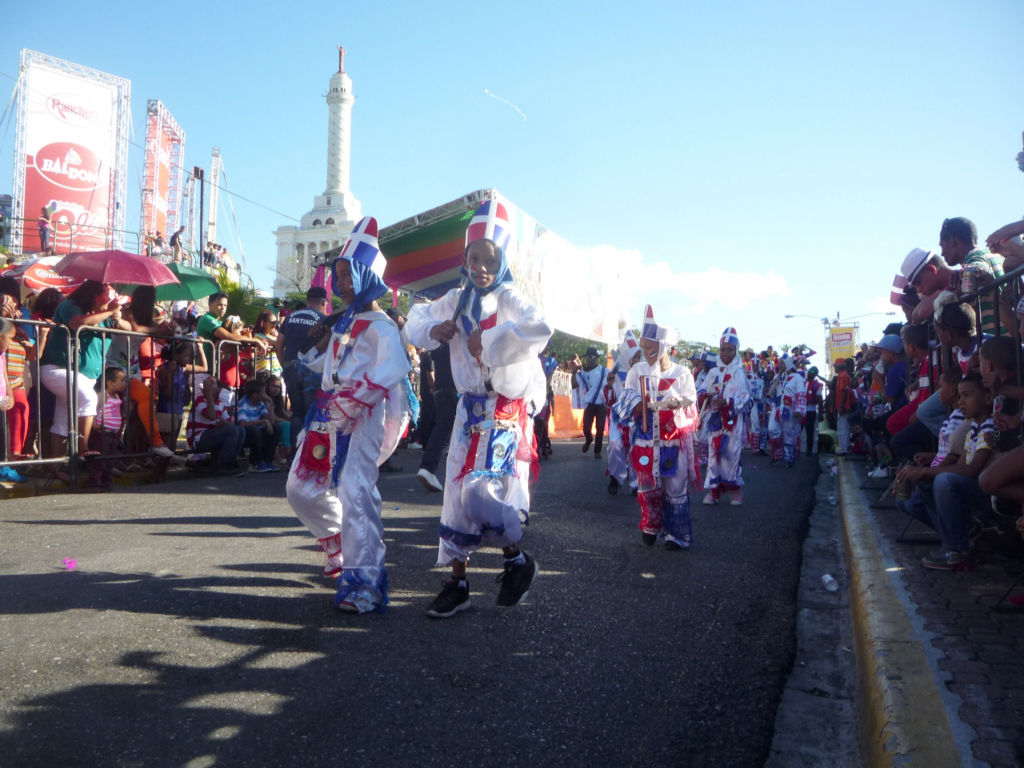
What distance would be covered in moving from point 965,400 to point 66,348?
7.23 meters

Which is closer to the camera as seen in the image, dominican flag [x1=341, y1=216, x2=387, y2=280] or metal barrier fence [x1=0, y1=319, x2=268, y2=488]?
dominican flag [x1=341, y1=216, x2=387, y2=280]

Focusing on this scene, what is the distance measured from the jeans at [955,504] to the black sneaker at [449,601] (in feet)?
9.69

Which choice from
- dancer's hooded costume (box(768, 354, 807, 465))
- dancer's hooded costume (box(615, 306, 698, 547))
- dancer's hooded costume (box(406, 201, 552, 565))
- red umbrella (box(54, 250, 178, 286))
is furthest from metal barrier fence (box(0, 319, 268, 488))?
dancer's hooded costume (box(768, 354, 807, 465))

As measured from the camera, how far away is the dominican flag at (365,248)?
181 inches

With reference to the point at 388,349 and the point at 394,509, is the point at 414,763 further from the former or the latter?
the point at 394,509

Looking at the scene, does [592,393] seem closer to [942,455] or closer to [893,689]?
[942,455]

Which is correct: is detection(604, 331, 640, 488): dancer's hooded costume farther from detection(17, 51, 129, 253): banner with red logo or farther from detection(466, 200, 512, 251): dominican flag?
detection(17, 51, 129, 253): banner with red logo

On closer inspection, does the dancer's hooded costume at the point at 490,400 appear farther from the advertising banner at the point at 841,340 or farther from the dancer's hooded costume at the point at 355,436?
the advertising banner at the point at 841,340

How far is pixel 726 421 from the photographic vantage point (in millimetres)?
9375

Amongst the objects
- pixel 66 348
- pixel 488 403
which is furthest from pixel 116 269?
pixel 488 403

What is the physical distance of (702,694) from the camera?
3.32 m

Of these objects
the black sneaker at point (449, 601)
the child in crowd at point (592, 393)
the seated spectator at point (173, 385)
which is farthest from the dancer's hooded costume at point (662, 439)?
the child in crowd at point (592, 393)

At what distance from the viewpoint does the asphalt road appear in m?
2.72

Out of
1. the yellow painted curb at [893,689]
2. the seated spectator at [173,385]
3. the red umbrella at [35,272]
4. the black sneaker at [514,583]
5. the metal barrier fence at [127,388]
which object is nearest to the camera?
the yellow painted curb at [893,689]
